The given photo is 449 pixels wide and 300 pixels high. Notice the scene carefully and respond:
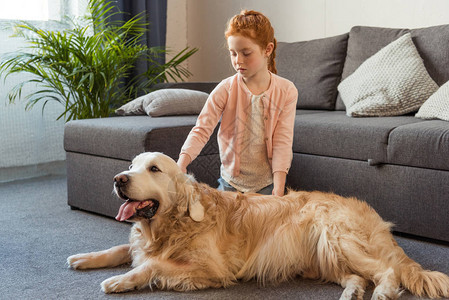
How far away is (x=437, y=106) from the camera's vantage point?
9.23ft

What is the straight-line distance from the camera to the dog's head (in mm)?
1798

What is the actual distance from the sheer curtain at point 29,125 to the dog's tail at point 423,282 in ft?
10.6

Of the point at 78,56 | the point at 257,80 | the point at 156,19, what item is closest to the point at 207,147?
the point at 257,80

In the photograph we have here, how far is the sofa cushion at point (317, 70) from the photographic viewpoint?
3674 mm

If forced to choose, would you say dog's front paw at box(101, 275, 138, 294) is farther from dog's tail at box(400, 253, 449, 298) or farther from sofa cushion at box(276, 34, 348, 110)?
sofa cushion at box(276, 34, 348, 110)

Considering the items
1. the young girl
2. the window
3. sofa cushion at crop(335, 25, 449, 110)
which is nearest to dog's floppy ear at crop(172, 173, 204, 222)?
the young girl

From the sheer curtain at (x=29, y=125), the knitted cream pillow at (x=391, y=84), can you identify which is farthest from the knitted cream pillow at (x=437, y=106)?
the sheer curtain at (x=29, y=125)

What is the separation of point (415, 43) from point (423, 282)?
1954 mm

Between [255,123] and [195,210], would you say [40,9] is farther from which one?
[195,210]

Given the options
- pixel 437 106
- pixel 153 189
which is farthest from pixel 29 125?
pixel 437 106

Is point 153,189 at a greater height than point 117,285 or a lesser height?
greater

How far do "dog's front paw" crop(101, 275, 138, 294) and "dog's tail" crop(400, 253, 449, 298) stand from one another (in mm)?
900

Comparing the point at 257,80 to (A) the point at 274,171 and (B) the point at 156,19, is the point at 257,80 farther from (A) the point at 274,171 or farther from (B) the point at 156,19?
(B) the point at 156,19

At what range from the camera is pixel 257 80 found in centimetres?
244
